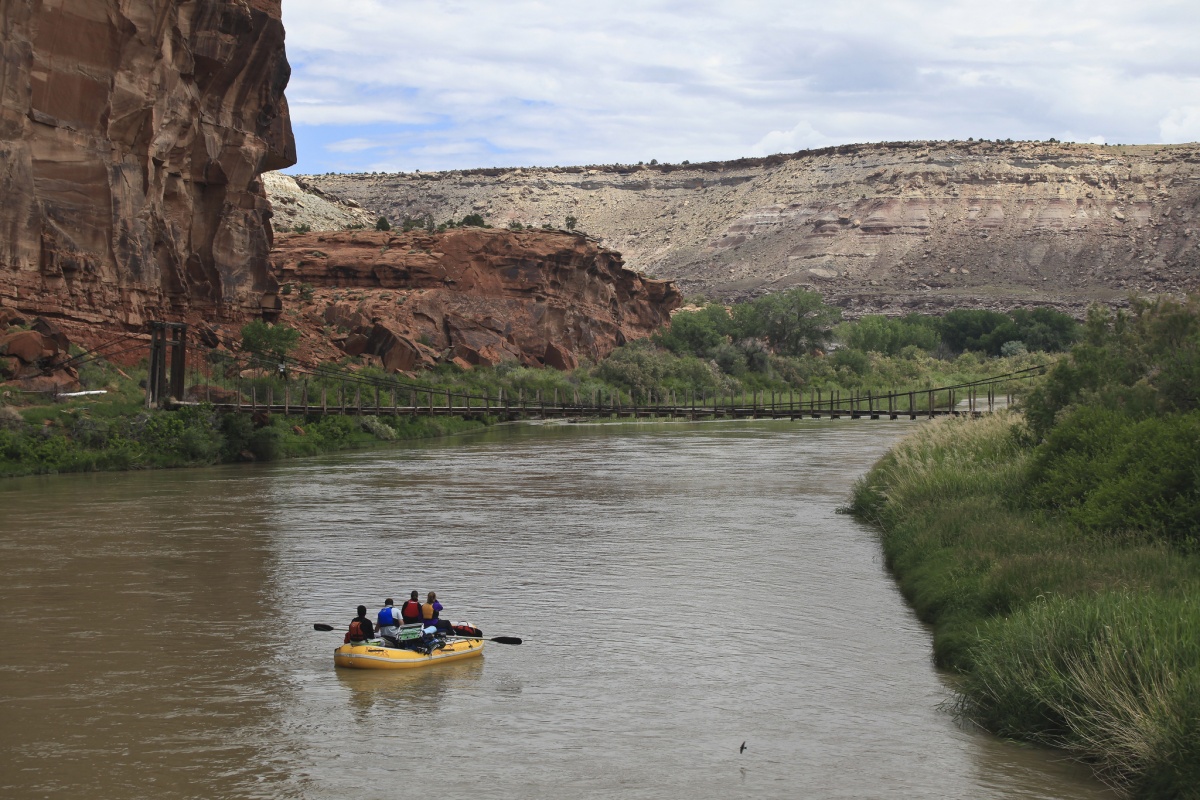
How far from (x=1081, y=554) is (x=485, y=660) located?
6905 millimetres

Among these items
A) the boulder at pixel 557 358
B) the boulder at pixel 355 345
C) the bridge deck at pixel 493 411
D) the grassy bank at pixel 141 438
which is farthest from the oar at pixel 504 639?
the boulder at pixel 557 358

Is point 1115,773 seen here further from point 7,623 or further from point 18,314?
point 18,314

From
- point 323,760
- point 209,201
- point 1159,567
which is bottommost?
point 323,760

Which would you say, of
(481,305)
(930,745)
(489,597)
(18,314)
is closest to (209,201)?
(18,314)

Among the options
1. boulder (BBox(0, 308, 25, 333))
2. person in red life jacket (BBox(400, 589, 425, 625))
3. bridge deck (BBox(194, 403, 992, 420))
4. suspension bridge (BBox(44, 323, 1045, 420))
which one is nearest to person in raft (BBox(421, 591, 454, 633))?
person in red life jacket (BBox(400, 589, 425, 625))

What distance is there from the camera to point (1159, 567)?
13.5 metres

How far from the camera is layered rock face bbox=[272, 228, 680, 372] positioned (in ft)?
215

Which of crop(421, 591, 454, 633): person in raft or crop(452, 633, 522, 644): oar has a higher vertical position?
crop(421, 591, 454, 633): person in raft

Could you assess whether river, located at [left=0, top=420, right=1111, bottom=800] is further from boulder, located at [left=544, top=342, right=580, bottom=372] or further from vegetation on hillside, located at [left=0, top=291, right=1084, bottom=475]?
boulder, located at [left=544, top=342, right=580, bottom=372]

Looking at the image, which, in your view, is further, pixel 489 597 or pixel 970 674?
pixel 489 597

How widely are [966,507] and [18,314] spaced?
2943 cm

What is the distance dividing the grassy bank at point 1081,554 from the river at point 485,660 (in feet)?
1.62

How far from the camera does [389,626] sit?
47.9 ft

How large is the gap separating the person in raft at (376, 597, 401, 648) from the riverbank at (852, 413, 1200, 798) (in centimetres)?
602
